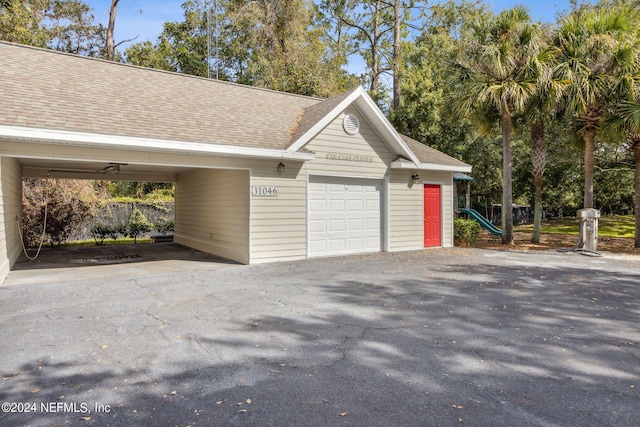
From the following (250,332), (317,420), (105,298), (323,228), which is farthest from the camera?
(323,228)

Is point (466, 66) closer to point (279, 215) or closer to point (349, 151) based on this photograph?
point (349, 151)

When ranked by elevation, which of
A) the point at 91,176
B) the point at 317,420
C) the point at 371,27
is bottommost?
the point at 317,420

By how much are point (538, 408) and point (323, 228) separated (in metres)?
8.10

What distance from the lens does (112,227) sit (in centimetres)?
1567

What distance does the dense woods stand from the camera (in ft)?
39.7

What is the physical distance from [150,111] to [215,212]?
11.4 feet

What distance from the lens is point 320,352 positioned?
12.7 feet

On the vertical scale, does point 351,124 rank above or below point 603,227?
above

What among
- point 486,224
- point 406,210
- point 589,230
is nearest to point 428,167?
point 406,210

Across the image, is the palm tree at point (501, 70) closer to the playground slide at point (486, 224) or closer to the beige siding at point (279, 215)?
the playground slide at point (486, 224)

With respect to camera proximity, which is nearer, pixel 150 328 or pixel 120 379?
pixel 120 379

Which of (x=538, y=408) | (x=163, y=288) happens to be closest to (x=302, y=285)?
(x=163, y=288)

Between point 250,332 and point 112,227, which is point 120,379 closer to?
A: point 250,332

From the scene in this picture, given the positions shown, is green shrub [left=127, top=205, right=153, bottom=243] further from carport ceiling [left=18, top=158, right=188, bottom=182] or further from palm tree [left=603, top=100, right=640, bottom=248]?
palm tree [left=603, top=100, right=640, bottom=248]
